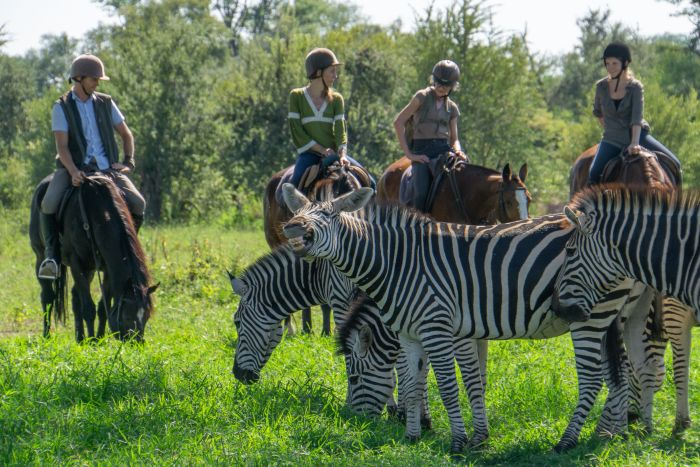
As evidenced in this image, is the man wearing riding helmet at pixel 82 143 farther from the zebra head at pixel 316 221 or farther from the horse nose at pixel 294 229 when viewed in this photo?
the horse nose at pixel 294 229

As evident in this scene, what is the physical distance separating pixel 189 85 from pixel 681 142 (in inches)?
606

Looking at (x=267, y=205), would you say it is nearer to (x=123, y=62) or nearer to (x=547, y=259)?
(x=547, y=259)

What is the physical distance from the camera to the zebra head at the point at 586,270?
6.08 metres

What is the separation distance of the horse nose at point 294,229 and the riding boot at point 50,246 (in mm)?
5030

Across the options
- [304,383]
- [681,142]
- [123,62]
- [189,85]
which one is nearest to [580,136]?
[681,142]

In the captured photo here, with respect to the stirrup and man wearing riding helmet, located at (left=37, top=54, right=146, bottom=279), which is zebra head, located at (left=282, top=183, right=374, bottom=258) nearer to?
man wearing riding helmet, located at (left=37, top=54, right=146, bottom=279)

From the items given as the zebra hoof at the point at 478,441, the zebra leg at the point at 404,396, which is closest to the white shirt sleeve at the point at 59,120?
the zebra leg at the point at 404,396

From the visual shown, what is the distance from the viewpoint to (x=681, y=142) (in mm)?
28047

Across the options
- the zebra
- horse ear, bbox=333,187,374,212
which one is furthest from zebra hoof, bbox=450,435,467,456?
horse ear, bbox=333,187,374,212

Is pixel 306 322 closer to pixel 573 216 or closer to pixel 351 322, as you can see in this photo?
pixel 351 322

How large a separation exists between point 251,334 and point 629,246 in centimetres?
318

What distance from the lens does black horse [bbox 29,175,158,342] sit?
28.6 feet

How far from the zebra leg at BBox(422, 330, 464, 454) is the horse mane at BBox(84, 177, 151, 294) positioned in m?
3.59

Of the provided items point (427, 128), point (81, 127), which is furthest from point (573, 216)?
point (81, 127)
